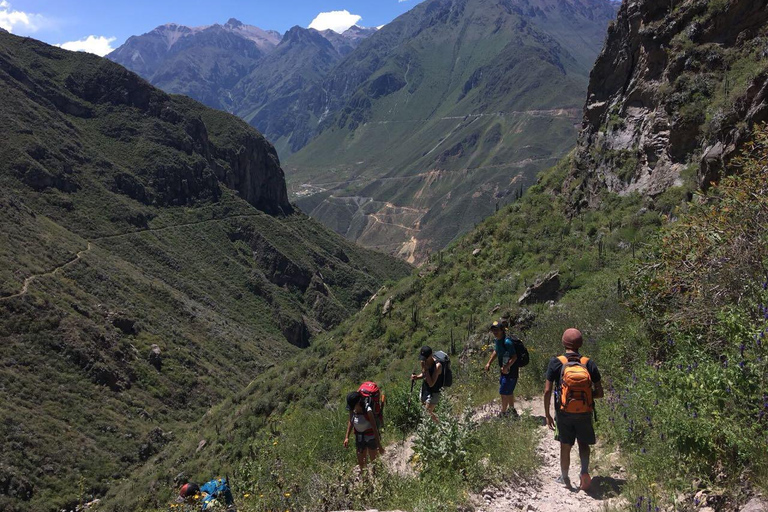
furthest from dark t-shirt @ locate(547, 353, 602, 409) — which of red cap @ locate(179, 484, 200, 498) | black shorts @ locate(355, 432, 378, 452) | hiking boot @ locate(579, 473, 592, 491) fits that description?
red cap @ locate(179, 484, 200, 498)

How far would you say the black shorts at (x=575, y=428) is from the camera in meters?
5.37

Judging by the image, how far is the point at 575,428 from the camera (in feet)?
17.9

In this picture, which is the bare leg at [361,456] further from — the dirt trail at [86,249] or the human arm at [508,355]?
the dirt trail at [86,249]

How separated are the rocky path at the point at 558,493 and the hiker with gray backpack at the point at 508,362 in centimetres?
142

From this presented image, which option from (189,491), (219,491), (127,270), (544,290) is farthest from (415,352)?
(127,270)

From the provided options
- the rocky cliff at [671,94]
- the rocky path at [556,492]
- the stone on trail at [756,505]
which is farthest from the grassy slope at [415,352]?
the stone on trail at [756,505]

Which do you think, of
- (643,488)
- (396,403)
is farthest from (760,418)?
(396,403)

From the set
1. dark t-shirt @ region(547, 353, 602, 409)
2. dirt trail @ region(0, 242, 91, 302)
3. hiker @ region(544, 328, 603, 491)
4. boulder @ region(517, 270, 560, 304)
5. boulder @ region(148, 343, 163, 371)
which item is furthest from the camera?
boulder @ region(148, 343, 163, 371)

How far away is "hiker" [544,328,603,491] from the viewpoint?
5328 mm

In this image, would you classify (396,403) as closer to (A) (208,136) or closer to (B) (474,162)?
(A) (208,136)

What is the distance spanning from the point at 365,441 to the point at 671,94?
55.2 ft

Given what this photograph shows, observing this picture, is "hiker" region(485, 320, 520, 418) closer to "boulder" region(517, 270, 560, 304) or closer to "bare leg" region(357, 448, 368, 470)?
"bare leg" region(357, 448, 368, 470)

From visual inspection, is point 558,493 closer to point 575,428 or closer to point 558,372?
point 575,428

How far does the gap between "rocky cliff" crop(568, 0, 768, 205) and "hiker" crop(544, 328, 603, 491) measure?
873 cm
